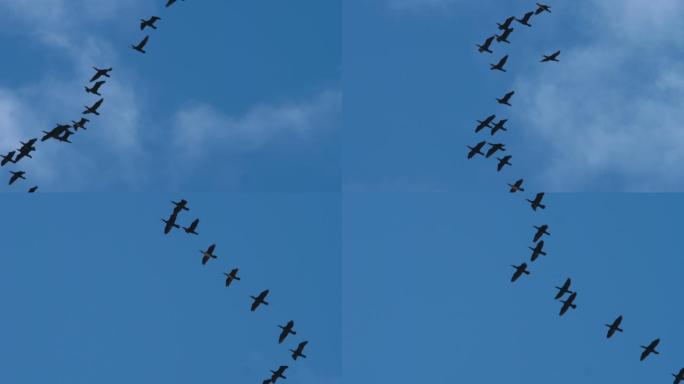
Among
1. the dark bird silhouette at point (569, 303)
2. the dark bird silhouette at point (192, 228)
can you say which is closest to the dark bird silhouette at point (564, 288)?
the dark bird silhouette at point (569, 303)

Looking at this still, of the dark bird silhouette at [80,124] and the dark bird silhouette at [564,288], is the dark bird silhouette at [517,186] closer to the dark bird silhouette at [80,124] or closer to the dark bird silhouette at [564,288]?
the dark bird silhouette at [564,288]

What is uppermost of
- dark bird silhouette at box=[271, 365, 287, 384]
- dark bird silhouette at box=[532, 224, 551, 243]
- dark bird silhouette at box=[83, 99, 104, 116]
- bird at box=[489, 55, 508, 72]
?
bird at box=[489, 55, 508, 72]

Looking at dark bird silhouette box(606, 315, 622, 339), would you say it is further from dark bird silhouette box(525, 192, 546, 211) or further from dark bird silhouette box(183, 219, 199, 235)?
dark bird silhouette box(183, 219, 199, 235)

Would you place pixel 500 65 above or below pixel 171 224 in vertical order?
above

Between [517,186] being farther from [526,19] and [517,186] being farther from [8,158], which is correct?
[8,158]

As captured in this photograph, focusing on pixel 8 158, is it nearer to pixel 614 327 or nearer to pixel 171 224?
pixel 171 224

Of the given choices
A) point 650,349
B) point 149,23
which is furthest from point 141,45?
point 650,349

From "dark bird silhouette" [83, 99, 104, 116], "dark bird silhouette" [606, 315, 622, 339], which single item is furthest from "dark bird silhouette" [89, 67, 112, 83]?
"dark bird silhouette" [606, 315, 622, 339]

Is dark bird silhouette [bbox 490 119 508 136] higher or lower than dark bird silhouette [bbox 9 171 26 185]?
higher

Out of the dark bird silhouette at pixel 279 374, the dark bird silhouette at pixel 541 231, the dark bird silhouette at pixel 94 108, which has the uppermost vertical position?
the dark bird silhouette at pixel 541 231

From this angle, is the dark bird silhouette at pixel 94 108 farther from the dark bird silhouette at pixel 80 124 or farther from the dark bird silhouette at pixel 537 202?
the dark bird silhouette at pixel 537 202

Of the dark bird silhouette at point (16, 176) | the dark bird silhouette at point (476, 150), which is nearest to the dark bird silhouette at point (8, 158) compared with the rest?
the dark bird silhouette at point (16, 176)

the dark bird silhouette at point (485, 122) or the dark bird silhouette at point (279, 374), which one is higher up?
the dark bird silhouette at point (485, 122)

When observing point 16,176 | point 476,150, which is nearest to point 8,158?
point 16,176
